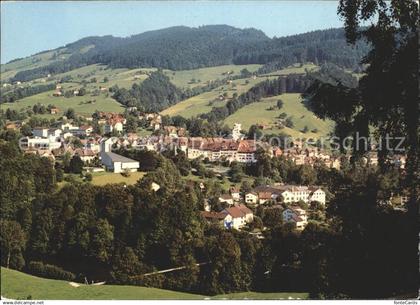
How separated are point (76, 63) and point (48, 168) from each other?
15.9 meters

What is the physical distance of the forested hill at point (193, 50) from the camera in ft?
48.9

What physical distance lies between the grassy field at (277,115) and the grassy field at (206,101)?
147cm

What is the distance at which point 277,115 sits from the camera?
782 inches

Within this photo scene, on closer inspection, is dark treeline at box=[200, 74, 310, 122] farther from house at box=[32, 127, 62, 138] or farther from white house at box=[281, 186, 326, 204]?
white house at box=[281, 186, 326, 204]

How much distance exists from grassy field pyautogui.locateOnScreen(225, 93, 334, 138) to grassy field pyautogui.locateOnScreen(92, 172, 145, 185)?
15.7 ft

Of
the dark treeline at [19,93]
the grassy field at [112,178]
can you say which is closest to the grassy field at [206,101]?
the dark treeline at [19,93]

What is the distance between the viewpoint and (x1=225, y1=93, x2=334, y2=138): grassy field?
15328mm

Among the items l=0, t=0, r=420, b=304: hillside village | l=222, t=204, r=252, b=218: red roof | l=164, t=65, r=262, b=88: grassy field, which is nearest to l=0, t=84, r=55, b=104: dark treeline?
l=0, t=0, r=420, b=304: hillside village

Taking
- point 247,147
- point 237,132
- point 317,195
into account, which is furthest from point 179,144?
point 317,195

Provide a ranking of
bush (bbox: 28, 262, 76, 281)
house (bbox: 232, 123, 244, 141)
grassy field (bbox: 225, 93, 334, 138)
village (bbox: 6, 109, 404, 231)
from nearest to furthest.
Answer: bush (bbox: 28, 262, 76, 281) → village (bbox: 6, 109, 404, 231) → grassy field (bbox: 225, 93, 334, 138) → house (bbox: 232, 123, 244, 141)

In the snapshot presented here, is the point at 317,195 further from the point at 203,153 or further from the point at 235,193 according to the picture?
the point at 203,153

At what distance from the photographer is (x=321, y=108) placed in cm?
491

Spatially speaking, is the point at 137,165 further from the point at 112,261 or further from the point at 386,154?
the point at 386,154

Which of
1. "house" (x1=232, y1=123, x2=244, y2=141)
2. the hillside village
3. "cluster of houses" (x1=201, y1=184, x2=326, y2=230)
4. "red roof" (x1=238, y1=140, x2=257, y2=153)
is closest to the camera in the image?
the hillside village
